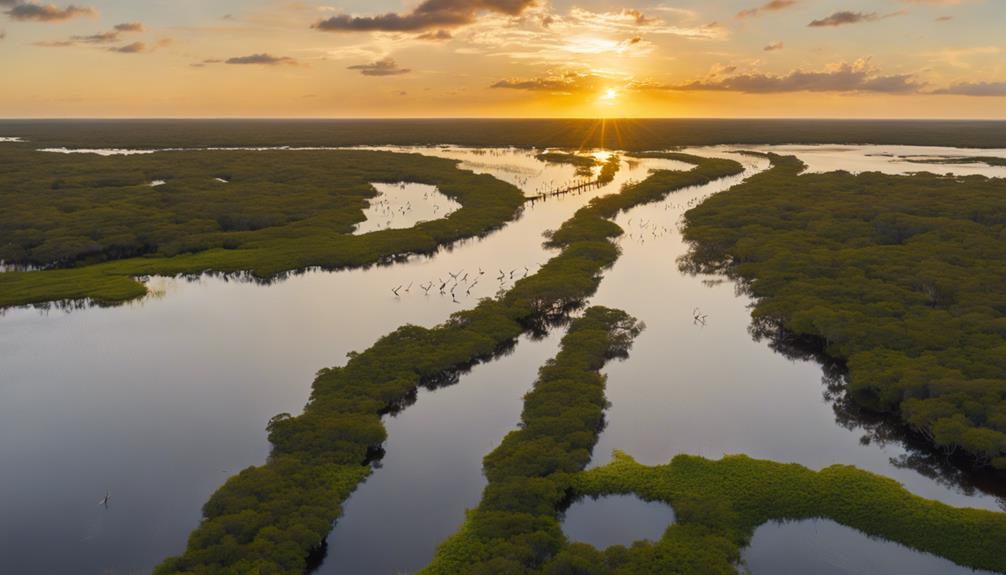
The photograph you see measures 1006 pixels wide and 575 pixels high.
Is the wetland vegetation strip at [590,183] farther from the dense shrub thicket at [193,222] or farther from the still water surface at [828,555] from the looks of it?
the still water surface at [828,555]

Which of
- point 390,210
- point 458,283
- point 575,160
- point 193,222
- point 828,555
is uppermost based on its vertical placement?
point 575,160

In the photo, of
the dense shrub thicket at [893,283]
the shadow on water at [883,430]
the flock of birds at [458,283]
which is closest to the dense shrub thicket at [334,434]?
the flock of birds at [458,283]

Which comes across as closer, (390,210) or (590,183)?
(390,210)

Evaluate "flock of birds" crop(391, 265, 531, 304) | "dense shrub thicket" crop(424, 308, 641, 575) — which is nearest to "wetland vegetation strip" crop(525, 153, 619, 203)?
"flock of birds" crop(391, 265, 531, 304)

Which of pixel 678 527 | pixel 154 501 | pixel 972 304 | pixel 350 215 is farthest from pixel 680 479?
pixel 350 215

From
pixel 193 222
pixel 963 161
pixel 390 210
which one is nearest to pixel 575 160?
pixel 390 210

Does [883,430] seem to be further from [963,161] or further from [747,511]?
[963,161]

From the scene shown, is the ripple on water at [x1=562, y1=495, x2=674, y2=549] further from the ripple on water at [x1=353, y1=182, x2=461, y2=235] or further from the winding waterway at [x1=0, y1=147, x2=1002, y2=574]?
the ripple on water at [x1=353, y1=182, x2=461, y2=235]
